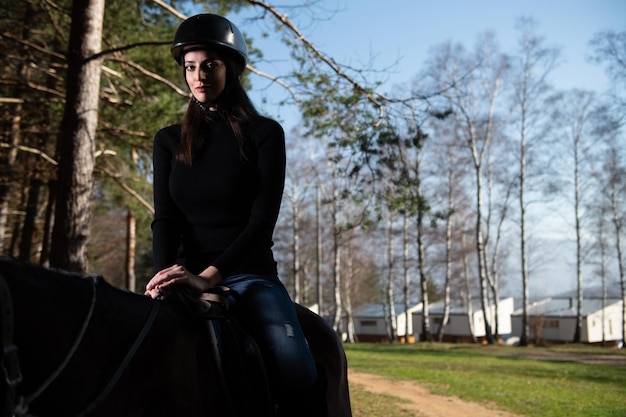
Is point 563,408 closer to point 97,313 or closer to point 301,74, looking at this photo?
point 301,74

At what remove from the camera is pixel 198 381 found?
2.01 meters

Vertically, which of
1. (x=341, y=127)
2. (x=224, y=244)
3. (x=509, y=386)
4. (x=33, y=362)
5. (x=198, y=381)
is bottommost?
(x=509, y=386)

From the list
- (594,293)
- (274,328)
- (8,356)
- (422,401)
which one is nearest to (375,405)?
(422,401)

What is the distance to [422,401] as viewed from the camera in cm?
1079

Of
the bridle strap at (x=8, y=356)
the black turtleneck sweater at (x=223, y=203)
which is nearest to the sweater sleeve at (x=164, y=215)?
the black turtleneck sweater at (x=223, y=203)

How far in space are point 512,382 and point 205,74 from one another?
12.9 metres

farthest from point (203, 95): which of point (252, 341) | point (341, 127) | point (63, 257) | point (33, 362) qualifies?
point (341, 127)

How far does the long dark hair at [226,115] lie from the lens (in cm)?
241

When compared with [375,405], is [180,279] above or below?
above

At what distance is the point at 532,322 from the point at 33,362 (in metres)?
34.4

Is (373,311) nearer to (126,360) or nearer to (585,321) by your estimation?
(585,321)

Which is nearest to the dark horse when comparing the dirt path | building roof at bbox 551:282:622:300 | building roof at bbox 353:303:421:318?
the dirt path

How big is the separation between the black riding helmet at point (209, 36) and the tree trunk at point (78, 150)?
5336mm

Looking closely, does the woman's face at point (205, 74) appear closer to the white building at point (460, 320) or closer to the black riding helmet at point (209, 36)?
the black riding helmet at point (209, 36)
